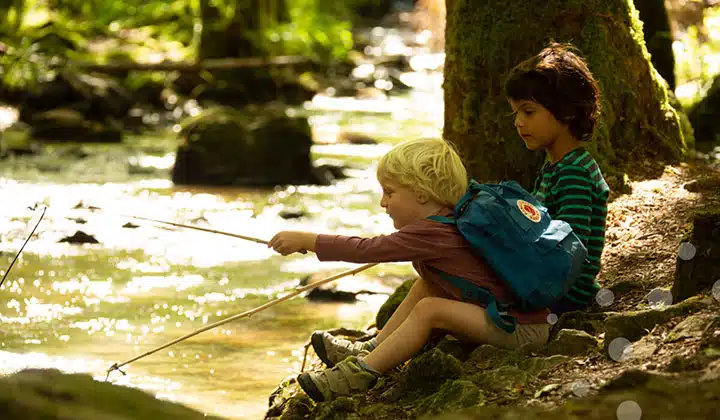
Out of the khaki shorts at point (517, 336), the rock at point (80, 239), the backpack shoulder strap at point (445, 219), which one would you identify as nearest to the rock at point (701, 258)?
the khaki shorts at point (517, 336)

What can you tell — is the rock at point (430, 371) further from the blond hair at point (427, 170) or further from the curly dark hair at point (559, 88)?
the curly dark hair at point (559, 88)

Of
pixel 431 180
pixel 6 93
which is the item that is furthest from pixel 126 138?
pixel 431 180

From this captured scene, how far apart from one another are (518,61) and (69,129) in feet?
38.7

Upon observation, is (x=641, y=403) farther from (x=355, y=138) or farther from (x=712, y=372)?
(x=355, y=138)

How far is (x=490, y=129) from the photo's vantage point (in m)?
6.33

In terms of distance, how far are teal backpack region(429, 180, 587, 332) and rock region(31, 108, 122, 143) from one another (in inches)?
507

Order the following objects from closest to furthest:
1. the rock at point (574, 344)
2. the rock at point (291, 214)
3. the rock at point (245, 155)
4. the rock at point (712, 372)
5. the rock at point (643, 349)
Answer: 1. the rock at point (712, 372)
2. the rock at point (643, 349)
3. the rock at point (574, 344)
4. the rock at point (291, 214)
5. the rock at point (245, 155)

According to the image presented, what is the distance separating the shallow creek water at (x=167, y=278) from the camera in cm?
581

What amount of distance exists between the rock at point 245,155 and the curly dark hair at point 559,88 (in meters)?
8.42

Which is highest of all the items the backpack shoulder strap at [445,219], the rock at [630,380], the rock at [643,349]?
the backpack shoulder strap at [445,219]

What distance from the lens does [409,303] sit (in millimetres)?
4453

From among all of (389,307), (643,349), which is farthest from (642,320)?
(389,307)

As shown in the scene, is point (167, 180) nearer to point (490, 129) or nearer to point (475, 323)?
point (490, 129)

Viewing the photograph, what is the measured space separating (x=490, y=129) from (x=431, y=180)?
2.16m
